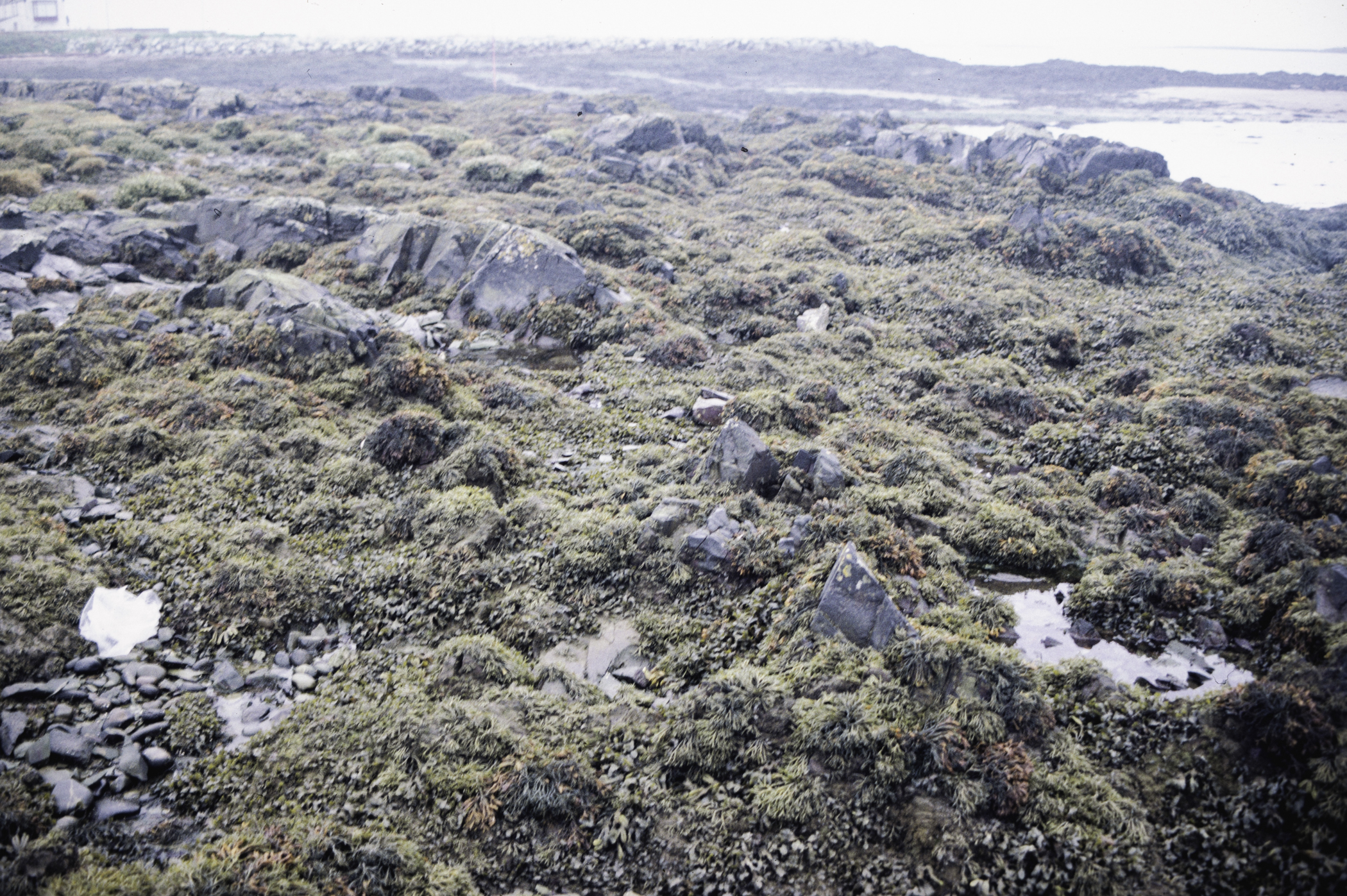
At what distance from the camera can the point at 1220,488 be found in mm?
12023

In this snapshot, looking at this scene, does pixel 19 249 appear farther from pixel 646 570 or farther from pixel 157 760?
pixel 646 570

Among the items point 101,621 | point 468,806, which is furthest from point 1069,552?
point 101,621

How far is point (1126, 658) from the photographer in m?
8.67

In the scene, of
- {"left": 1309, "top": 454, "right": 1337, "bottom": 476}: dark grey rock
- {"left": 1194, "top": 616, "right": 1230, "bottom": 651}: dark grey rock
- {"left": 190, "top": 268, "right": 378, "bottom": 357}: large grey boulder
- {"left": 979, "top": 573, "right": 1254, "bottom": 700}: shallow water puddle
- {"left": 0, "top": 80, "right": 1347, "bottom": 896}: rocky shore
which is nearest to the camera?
{"left": 0, "top": 80, "right": 1347, "bottom": 896}: rocky shore

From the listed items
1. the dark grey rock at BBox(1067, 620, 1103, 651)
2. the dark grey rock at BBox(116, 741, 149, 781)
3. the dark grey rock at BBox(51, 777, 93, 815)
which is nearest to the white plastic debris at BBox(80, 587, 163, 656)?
the dark grey rock at BBox(116, 741, 149, 781)

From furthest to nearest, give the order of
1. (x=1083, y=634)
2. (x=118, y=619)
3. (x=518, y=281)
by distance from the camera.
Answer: (x=518, y=281), (x=1083, y=634), (x=118, y=619)

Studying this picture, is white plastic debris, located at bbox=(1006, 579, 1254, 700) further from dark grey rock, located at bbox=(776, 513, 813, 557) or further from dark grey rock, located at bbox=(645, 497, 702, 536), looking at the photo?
dark grey rock, located at bbox=(645, 497, 702, 536)

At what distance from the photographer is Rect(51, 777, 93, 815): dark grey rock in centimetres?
627

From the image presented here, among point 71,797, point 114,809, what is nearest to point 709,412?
point 114,809

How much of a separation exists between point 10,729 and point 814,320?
18.3 metres

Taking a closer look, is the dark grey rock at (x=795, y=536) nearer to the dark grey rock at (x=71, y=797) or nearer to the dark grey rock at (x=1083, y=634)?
the dark grey rock at (x=1083, y=634)

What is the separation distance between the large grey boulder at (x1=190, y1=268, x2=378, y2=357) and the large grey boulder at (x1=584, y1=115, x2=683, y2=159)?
80.5 feet

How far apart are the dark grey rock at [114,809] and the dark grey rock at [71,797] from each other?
100 millimetres

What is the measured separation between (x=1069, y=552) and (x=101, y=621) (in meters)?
13.5
